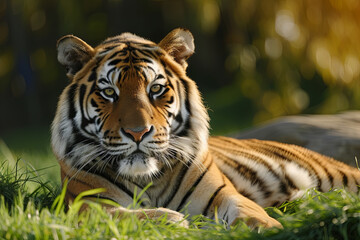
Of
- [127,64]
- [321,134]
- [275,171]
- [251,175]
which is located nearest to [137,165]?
[127,64]

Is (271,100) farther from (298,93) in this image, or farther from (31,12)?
(31,12)

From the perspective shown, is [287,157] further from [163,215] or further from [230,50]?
[230,50]

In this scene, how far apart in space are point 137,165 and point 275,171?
127 cm

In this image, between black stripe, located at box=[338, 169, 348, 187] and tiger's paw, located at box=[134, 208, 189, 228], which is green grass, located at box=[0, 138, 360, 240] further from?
black stripe, located at box=[338, 169, 348, 187]

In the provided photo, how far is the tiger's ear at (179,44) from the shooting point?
10.7 ft

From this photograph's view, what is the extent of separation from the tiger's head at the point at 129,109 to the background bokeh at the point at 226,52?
470 centimetres

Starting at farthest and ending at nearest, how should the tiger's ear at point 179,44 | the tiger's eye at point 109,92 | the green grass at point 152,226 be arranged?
the tiger's ear at point 179,44 → the tiger's eye at point 109,92 → the green grass at point 152,226

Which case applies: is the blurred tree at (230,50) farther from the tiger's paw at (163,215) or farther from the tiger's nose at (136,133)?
the tiger's paw at (163,215)

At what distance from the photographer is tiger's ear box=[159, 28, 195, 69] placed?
326 cm

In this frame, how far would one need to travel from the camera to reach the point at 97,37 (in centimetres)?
1382

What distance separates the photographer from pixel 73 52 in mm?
3166

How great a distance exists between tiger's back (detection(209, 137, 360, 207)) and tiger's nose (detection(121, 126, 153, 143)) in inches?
38.6

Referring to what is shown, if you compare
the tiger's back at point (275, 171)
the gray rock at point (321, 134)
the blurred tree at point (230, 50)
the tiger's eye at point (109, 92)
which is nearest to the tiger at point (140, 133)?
the tiger's eye at point (109, 92)

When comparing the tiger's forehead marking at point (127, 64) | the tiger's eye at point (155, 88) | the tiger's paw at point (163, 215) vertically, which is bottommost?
the tiger's paw at point (163, 215)
